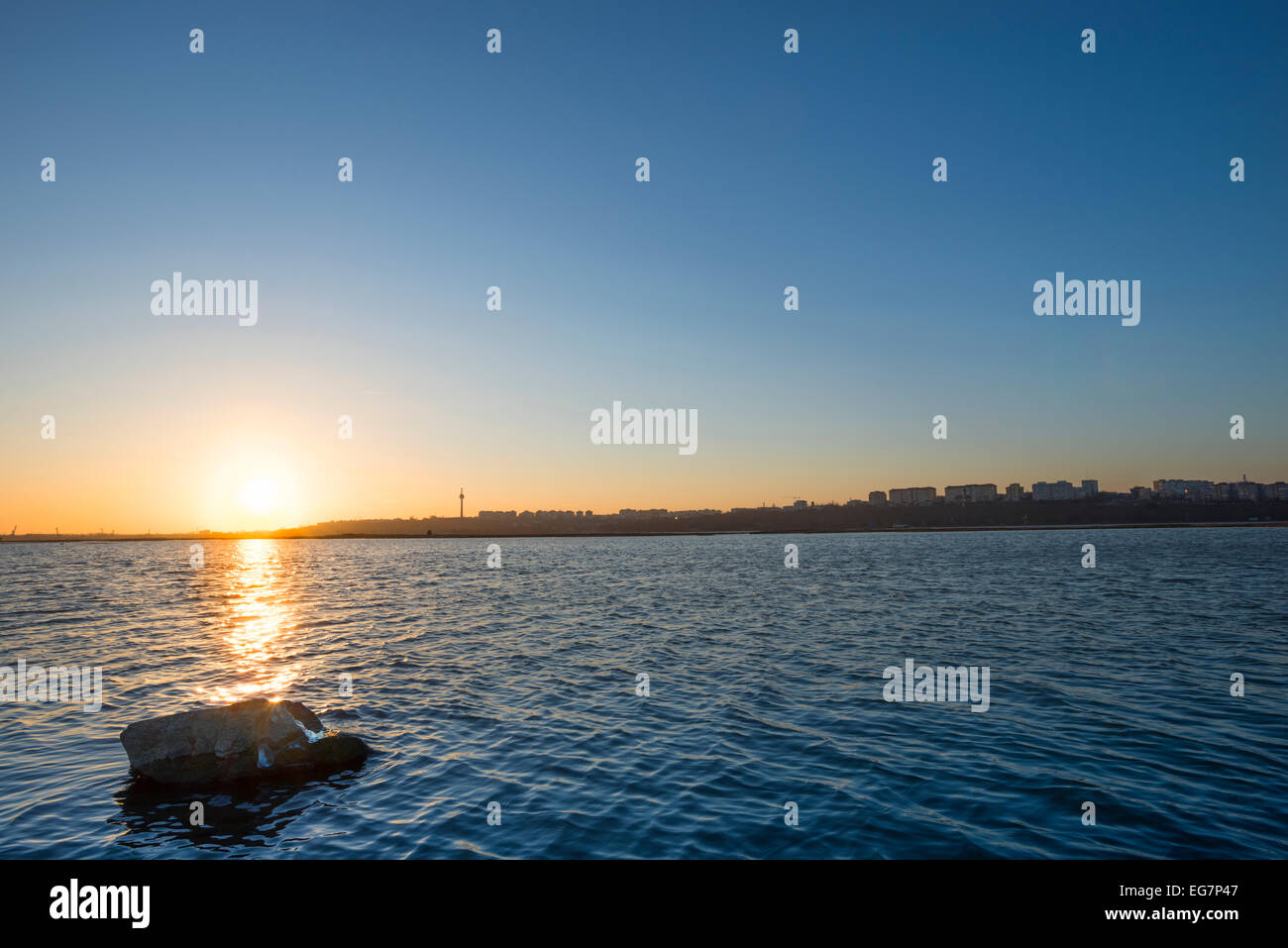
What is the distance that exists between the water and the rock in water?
73cm

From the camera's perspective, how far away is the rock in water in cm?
1584

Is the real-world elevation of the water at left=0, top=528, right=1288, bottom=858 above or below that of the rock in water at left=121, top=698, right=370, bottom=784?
below

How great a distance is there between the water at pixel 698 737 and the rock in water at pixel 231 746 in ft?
2.38

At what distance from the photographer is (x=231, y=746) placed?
53.2ft

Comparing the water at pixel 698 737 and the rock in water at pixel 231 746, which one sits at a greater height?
the rock in water at pixel 231 746

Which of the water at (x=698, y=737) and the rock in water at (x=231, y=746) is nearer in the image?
the water at (x=698, y=737)

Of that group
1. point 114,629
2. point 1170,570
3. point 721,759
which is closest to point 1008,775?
point 721,759

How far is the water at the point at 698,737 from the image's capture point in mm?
12898

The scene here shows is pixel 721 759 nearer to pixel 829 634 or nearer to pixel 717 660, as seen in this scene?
pixel 717 660

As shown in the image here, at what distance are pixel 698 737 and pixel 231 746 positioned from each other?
1122cm

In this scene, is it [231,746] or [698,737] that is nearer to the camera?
[231,746]

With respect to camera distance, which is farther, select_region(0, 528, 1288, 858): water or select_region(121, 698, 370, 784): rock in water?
select_region(121, 698, 370, 784): rock in water

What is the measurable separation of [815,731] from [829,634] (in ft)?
58.3
